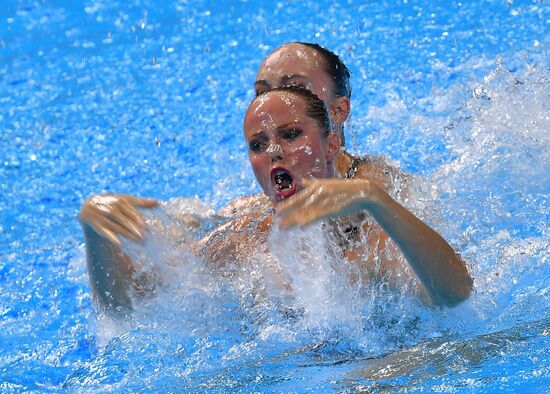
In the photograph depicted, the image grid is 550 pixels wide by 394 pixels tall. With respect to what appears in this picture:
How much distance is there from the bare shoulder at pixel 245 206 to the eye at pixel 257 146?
0.51 metres

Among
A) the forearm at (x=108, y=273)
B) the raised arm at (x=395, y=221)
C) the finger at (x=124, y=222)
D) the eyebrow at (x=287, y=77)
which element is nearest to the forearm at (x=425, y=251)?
the raised arm at (x=395, y=221)

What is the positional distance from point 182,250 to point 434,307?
2.33 feet

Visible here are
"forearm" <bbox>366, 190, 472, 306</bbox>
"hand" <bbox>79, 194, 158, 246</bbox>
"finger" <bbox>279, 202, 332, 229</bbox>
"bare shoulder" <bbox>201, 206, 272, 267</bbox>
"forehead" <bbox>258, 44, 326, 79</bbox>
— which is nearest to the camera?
"finger" <bbox>279, 202, 332, 229</bbox>

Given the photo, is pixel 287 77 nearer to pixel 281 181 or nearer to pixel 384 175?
pixel 384 175

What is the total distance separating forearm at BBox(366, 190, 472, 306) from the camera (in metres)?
2.09

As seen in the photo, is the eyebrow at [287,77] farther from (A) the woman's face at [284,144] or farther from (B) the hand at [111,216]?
(B) the hand at [111,216]

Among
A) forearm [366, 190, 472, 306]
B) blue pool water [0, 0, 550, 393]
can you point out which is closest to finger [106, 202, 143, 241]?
blue pool water [0, 0, 550, 393]

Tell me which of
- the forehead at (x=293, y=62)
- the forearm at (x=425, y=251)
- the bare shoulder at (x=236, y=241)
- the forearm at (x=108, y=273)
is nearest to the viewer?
the forearm at (x=425, y=251)

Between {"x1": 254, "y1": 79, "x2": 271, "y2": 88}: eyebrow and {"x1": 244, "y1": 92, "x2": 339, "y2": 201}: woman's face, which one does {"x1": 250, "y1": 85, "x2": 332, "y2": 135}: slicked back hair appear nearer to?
{"x1": 244, "y1": 92, "x2": 339, "y2": 201}: woman's face

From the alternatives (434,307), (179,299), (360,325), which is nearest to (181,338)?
(179,299)

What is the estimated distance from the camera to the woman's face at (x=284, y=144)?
2.44m

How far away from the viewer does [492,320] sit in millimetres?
2531

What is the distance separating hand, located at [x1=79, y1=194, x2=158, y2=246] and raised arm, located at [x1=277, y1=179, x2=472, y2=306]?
429 millimetres

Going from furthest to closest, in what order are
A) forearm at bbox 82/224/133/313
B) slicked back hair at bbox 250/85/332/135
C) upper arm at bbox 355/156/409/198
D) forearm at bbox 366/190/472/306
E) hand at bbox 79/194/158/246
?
upper arm at bbox 355/156/409/198 → slicked back hair at bbox 250/85/332/135 → forearm at bbox 82/224/133/313 → hand at bbox 79/194/158/246 → forearm at bbox 366/190/472/306
